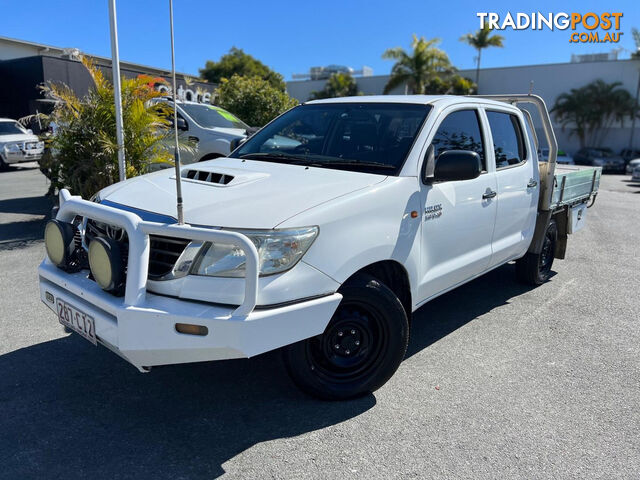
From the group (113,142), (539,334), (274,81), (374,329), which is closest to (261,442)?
(374,329)

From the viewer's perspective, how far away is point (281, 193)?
3.12 meters

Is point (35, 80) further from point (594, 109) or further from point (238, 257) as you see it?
point (594, 109)

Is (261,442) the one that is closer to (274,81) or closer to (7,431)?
(7,431)

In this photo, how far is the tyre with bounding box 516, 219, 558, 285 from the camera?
18.8 feet

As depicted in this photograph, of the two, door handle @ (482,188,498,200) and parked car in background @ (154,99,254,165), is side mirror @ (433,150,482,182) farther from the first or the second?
parked car in background @ (154,99,254,165)

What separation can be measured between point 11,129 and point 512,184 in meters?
19.7

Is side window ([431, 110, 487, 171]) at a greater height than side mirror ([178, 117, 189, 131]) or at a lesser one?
lesser

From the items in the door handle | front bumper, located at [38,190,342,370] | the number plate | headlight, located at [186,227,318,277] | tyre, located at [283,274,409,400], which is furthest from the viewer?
the door handle

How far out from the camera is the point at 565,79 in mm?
38625

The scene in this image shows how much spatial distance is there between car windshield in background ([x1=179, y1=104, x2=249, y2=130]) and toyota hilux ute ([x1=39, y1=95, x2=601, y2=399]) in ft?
19.3

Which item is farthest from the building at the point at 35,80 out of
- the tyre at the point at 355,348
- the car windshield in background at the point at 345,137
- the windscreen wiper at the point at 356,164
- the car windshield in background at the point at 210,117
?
the tyre at the point at 355,348

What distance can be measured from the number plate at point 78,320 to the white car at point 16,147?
53.7 feet

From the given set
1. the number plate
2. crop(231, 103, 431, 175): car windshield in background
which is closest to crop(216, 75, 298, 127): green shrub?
crop(231, 103, 431, 175): car windshield in background

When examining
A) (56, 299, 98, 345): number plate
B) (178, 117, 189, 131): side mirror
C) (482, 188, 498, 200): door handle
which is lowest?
(56, 299, 98, 345): number plate
